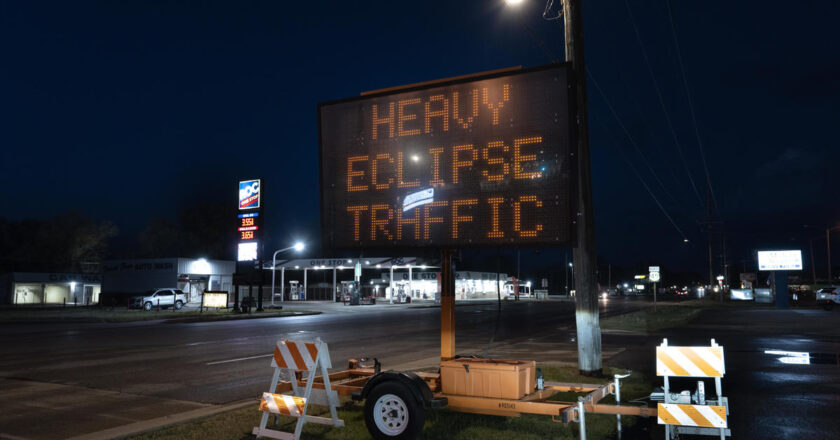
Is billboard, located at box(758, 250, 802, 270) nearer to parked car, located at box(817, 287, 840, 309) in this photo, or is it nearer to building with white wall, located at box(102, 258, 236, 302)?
parked car, located at box(817, 287, 840, 309)

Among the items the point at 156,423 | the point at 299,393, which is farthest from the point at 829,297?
the point at 156,423

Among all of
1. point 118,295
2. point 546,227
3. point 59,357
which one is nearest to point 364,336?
point 59,357

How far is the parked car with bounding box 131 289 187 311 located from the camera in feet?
148

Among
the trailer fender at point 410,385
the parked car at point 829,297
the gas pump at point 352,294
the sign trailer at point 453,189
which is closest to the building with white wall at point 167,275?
the gas pump at point 352,294

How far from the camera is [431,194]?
717 centimetres

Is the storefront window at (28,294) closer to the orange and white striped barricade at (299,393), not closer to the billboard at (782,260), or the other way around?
the orange and white striped barricade at (299,393)

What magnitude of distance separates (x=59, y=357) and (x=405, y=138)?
1279 centimetres

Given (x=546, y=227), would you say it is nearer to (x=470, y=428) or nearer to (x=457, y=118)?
(x=457, y=118)

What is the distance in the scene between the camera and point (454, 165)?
7.11m

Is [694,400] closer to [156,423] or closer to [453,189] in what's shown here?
[453,189]

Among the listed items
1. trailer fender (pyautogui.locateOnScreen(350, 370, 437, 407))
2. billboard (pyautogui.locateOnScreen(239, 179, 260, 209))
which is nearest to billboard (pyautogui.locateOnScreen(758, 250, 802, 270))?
billboard (pyautogui.locateOnScreen(239, 179, 260, 209))

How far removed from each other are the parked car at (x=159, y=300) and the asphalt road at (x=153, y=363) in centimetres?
2182

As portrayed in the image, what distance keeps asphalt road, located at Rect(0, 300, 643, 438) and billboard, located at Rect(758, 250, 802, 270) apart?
39.1m

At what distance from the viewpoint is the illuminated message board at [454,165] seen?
6.70m
